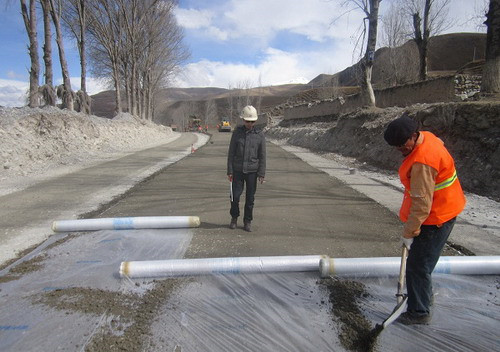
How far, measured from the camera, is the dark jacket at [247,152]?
5.21 metres

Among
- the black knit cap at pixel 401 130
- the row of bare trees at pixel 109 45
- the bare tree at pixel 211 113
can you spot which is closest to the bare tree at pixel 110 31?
the row of bare trees at pixel 109 45

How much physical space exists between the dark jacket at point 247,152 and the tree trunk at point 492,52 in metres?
9.44

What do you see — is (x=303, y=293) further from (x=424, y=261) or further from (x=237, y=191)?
(x=237, y=191)

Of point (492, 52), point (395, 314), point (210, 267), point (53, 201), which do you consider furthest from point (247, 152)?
point (492, 52)

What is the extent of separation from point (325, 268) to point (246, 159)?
6.91 ft

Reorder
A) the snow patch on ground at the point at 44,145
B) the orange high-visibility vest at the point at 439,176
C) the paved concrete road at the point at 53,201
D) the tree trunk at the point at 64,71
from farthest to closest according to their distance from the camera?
the tree trunk at the point at 64,71, the snow patch on ground at the point at 44,145, the paved concrete road at the point at 53,201, the orange high-visibility vest at the point at 439,176

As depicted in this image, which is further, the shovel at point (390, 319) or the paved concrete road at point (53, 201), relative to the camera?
the paved concrete road at point (53, 201)

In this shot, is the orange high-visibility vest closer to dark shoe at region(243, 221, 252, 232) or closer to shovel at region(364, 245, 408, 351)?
shovel at region(364, 245, 408, 351)

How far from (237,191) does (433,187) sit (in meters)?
3.10

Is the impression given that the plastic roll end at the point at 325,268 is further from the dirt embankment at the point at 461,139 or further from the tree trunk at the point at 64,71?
the tree trunk at the point at 64,71

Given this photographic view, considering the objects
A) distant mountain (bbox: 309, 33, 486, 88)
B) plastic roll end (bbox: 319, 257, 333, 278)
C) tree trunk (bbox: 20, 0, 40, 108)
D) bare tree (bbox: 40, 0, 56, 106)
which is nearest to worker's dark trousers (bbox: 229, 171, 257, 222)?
plastic roll end (bbox: 319, 257, 333, 278)

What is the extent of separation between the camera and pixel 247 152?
17.1 ft

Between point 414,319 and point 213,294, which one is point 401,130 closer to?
point 414,319

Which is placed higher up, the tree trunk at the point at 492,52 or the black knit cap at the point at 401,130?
the tree trunk at the point at 492,52
